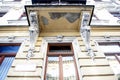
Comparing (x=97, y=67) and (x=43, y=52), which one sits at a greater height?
(x=43, y=52)

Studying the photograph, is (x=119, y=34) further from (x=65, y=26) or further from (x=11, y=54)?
(x=11, y=54)

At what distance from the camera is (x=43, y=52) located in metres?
6.35

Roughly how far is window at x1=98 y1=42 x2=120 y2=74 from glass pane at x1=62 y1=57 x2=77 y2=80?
151 cm

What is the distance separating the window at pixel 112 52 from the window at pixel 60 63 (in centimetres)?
144

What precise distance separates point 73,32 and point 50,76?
2.64 metres

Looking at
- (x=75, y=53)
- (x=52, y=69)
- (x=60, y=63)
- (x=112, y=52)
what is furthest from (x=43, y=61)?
(x=112, y=52)

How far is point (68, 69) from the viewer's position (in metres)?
5.95

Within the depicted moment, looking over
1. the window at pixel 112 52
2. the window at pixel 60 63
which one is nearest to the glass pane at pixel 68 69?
the window at pixel 60 63

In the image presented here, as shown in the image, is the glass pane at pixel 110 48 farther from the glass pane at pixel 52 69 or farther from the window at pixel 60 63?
the glass pane at pixel 52 69

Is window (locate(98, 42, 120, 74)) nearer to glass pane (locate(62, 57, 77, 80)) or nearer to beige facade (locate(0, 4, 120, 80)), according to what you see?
beige facade (locate(0, 4, 120, 80))

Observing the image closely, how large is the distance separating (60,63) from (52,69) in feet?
1.45

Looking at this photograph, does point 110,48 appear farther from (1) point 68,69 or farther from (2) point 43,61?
(2) point 43,61

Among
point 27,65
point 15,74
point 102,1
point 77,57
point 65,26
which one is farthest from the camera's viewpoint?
point 102,1

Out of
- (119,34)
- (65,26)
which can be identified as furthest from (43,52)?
(119,34)
